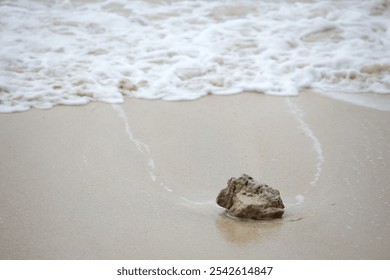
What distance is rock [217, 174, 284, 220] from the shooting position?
277 centimetres

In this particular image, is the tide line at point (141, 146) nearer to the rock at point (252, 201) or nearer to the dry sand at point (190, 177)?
the dry sand at point (190, 177)

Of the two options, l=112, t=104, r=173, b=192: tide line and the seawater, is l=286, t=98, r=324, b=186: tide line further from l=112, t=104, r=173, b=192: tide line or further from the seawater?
l=112, t=104, r=173, b=192: tide line

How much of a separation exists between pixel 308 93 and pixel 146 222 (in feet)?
8.54

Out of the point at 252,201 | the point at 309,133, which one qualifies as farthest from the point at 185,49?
the point at 252,201

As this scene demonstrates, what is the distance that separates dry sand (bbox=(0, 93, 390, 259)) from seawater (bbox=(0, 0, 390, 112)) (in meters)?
0.35

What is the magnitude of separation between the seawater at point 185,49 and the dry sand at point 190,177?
0.35 metres

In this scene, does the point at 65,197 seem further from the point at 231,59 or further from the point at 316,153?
the point at 231,59

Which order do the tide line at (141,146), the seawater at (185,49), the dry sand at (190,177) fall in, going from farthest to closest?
the seawater at (185,49) < the tide line at (141,146) < the dry sand at (190,177)

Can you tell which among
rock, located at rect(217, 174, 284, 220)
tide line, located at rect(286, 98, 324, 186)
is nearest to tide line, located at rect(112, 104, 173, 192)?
rock, located at rect(217, 174, 284, 220)

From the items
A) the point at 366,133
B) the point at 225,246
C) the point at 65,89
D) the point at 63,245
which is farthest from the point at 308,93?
the point at 63,245

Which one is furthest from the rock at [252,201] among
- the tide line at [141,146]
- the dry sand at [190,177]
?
the tide line at [141,146]

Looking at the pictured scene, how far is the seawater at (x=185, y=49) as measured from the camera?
4883 mm

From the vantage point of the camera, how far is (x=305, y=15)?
689 cm

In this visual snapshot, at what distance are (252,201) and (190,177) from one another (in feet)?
2.29
